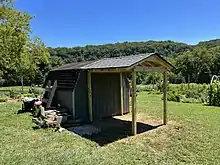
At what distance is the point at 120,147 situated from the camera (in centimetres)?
612

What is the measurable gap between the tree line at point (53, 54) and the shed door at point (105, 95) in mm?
6060

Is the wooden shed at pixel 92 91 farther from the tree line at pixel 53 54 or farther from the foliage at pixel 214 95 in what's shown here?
the foliage at pixel 214 95

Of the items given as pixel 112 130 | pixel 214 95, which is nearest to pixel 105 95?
pixel 112 130

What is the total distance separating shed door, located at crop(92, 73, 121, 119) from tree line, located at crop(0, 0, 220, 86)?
606 cm

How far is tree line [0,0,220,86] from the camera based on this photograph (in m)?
13.1

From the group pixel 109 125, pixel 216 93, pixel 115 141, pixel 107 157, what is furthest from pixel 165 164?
pixel 216 93

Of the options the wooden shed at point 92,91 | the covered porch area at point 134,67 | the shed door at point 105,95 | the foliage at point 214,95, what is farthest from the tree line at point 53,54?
the foliage at point 214,95

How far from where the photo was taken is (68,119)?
9289 mm

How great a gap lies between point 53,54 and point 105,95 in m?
48.7

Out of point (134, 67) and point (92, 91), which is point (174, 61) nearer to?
point (92, 91)

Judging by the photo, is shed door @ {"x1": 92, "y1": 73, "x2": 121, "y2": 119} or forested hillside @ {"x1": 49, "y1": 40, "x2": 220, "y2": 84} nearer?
shed door @ {"x1": 92, "y1": 73, "x2": 121, "y2": 119}

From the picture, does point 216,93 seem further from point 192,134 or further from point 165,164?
point 165,164

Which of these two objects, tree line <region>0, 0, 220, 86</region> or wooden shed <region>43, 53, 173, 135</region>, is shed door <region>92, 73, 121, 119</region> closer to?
wooden shed <region>43, 53, 173, 135</region>

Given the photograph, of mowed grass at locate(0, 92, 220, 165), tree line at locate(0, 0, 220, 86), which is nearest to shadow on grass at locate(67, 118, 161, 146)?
mowed grass at locate(0, 92, 220, 165)
